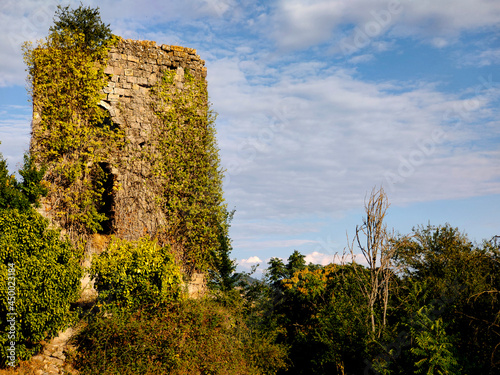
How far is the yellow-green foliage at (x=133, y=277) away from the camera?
10.6 meters

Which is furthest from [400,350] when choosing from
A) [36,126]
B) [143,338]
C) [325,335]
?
[36,126]

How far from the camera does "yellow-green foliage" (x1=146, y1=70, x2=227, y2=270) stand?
1397 cm

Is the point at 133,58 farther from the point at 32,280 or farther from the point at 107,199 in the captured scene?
the point at 32,280

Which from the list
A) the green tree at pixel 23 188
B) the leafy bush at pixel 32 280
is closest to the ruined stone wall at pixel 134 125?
the green tree at pixel 23 188

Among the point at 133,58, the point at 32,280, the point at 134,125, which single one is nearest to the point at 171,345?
the point at 32,280

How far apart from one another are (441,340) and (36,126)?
1189cm

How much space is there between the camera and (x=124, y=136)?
542 inches

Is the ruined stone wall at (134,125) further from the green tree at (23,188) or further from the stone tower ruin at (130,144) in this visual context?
the green tree at (23,188)

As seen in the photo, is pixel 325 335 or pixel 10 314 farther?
pixel 325 335

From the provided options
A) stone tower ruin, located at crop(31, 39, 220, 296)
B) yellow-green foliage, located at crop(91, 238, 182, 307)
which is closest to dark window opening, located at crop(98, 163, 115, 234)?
stone tower ruin, located at crop(31, 39, 220, 296)

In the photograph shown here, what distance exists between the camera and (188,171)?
14.3 m

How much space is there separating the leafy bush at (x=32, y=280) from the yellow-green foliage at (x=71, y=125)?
3.19 metres

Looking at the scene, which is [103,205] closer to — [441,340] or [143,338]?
[143,338]

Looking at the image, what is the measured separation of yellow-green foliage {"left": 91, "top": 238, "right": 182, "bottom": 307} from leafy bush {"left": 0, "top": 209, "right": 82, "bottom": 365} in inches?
32.6
